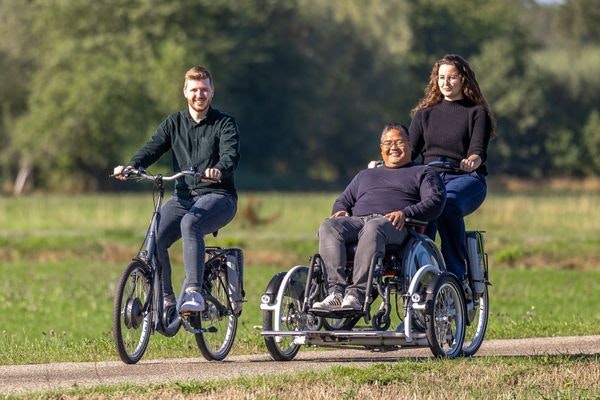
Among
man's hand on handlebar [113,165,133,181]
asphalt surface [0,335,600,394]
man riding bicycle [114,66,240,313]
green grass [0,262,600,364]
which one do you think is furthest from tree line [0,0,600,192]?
man's hand on handlebar [113,165,133,181]

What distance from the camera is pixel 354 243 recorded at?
12742 millimetres

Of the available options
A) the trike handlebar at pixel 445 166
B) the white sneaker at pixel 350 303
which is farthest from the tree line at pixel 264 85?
the white sneaker at pixel 350 303

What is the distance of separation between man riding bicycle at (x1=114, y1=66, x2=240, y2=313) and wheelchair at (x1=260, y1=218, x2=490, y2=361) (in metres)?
0.63

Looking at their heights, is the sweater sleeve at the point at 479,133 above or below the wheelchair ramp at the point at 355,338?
above

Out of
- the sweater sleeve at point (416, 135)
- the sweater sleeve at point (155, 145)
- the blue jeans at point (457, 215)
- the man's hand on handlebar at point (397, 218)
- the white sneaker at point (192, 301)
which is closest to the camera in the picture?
the man's hand on handlebar at point (397, 218)

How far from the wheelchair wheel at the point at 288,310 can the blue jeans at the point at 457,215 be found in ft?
4.50

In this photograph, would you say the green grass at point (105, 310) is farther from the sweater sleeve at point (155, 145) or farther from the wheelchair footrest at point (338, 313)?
the wheelchair footrest at point (338, 313)

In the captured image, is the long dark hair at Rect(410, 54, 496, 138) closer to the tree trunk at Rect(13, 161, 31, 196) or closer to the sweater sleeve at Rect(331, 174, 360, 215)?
the sweater sleeve at Rect(331, 174, 360, 215)

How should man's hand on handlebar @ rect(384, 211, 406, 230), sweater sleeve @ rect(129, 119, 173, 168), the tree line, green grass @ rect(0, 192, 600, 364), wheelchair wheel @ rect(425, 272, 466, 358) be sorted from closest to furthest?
wheelchair wheel @ rect(425, 272, 466, 358), man's hand on handlebar @ rect(384, 211, 406, 230), sweater sleeve @ rect(129, 119, 173, 168), green grass @ rect(0, 192, 600, 364), the tree line

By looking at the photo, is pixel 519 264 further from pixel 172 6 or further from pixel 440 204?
pixel 172 6

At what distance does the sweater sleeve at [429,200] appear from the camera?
12828 mm

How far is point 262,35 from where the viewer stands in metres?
90.4

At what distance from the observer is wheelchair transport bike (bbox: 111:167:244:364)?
1249cm

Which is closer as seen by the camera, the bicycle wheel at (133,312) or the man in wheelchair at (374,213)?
the bicycle wheel at (133,312)
